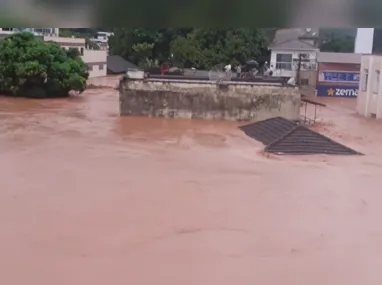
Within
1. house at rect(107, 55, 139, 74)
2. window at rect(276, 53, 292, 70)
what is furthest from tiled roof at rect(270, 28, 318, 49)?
house at rect(107, 55, 139, 74)

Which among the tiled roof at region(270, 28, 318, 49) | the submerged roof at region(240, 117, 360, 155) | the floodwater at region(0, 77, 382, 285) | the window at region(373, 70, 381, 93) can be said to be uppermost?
the tiled roof at region(270, 28, 318, 49)

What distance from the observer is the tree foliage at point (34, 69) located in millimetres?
27047

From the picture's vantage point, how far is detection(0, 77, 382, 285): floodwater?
755cm

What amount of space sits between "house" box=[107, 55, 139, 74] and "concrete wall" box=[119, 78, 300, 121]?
76.6ft

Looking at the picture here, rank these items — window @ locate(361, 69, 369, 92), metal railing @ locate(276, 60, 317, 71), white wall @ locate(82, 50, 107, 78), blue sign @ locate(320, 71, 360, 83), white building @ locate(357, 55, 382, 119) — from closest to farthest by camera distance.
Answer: white building @ locate(357, 55, 382, 119) < window @ locate(361, 69, 369, 92) < blue sign @ locate(320, 71, 360, 83) < metal railing @ locate(276, 60, 317, 71) < white wall @ locate(82, 50, 107, 78)

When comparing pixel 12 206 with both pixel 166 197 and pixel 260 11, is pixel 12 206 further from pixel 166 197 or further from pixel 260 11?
pixel 260 11

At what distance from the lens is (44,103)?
85.5 ft

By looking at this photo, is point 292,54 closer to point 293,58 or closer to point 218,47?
point 293,58

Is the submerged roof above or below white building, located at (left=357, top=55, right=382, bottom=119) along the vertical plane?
below

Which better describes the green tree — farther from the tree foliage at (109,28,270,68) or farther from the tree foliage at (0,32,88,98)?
the tree foliage at (0,32,88,98)

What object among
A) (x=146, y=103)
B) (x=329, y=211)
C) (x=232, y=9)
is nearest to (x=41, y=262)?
(x=329, y=211)

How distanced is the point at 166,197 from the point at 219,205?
119cm

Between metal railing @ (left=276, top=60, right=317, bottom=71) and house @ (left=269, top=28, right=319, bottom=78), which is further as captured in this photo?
house @ (left=269, top=28, right=319, bottom=78)

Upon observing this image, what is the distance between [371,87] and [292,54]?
40.9 feet
